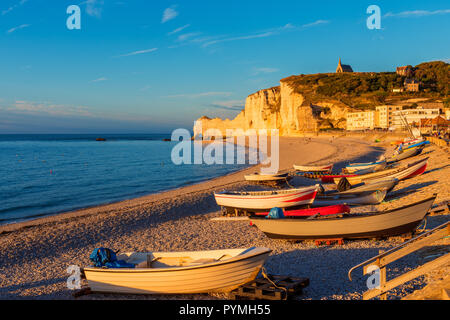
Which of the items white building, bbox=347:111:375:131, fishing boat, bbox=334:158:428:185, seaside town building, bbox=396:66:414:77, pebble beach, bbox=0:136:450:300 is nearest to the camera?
pebble beach, bbox=0:136:450:300

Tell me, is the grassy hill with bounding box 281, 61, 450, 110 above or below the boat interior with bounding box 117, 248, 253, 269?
above

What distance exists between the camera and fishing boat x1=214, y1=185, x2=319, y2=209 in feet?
55.4

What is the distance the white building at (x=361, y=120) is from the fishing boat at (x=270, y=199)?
253 feet

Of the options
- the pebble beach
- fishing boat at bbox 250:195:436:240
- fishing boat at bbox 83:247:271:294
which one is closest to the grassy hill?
the pebble beach

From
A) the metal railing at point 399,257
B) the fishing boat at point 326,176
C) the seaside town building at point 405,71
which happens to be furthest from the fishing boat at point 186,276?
the seaside town building at point 405,71

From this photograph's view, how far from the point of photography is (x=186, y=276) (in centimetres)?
809

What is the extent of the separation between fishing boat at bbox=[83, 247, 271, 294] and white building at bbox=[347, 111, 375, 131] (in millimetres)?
86749

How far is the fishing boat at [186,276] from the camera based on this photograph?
8008 millimetres

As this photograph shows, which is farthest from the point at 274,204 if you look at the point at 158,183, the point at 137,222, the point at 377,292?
the point at 158,183

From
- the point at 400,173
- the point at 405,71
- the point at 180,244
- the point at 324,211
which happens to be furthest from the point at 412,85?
the point at 180,244

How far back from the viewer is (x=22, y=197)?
28859 mm

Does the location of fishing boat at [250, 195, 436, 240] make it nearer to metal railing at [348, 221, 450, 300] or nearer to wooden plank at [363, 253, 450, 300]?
metal railing at [348, 221, 450, 300]

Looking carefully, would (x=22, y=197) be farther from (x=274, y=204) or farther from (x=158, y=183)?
(x=274, y=204)
